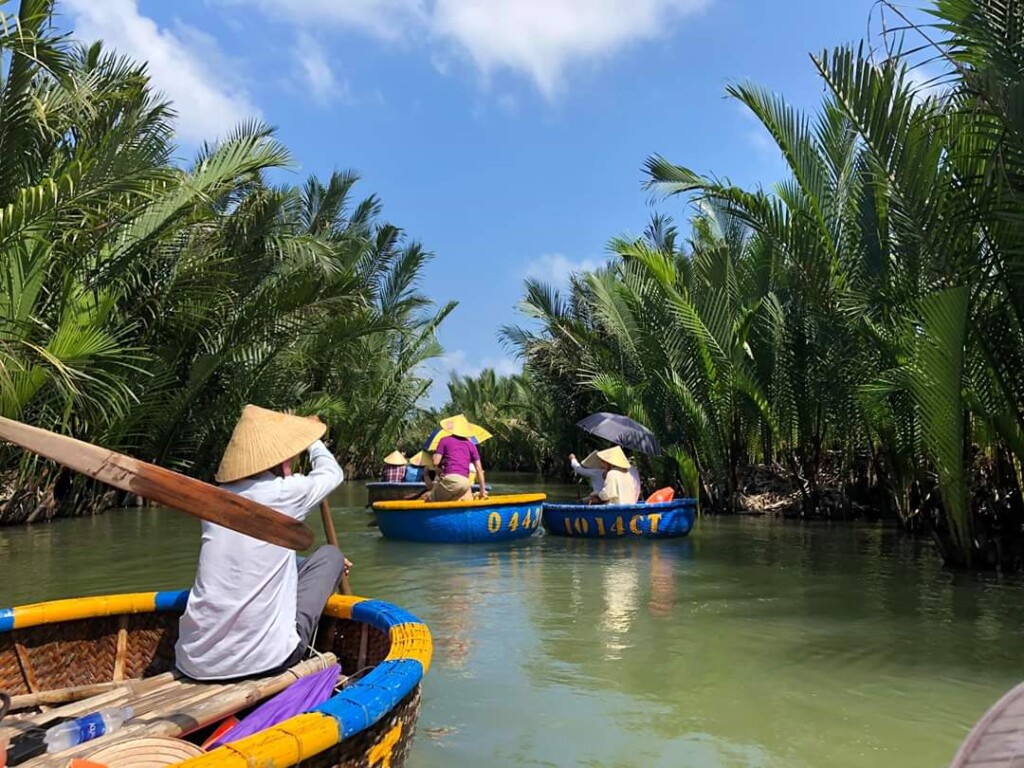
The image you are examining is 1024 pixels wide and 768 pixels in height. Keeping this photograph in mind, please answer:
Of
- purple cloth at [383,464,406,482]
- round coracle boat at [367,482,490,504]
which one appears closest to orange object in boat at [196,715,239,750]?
round coracle boat at [367,482,490,504]

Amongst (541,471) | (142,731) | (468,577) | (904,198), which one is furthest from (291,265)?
(541,471)

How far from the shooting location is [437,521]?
10695 millimetres

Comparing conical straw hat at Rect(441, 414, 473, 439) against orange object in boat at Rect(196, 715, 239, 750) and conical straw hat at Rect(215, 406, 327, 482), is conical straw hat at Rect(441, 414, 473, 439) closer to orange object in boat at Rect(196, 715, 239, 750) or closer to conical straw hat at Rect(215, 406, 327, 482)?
conical straw hat at Rect(215, 406, 327, 482)

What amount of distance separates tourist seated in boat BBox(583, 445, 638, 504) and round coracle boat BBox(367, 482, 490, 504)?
9.19 feet

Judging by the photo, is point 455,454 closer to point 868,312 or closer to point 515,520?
point 515,520

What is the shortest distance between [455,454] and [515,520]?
1.18 m

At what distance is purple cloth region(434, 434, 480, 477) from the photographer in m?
11.4

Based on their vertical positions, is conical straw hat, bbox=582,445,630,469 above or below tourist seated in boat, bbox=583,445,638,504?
above

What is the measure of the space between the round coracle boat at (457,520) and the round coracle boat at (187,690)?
6178mm

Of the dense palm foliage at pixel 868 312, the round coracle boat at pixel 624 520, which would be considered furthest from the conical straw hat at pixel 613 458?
the dense palm foliage at pixel 868 312

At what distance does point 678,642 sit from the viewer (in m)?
5.91

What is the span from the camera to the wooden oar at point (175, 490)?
2.56 meters

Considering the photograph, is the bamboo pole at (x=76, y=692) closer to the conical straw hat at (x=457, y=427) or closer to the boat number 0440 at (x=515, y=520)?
the boat number 0440 at (x=515, y=520)

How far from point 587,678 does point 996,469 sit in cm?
625
